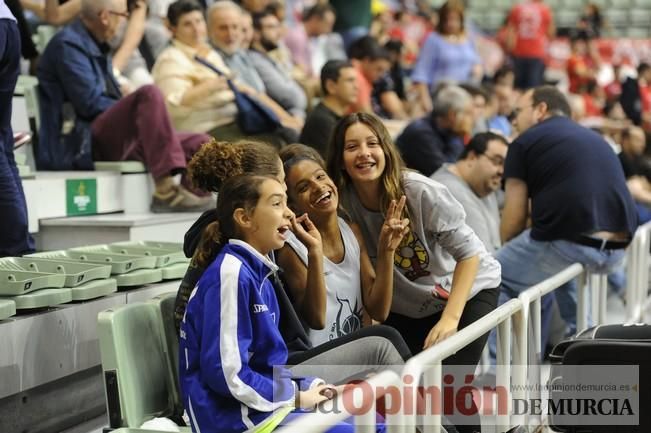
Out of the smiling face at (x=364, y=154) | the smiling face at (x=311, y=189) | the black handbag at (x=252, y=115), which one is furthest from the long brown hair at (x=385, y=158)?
the black handbag at (x=252, y=115)

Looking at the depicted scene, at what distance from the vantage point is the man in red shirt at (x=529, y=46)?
431 inches

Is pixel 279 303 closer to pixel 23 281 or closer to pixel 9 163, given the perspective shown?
pixel 23 281

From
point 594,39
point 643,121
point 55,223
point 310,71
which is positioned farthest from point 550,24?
point 55,223

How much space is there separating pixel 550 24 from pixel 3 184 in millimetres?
8749

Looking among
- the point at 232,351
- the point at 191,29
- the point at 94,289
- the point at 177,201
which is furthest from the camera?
the point at 191,29

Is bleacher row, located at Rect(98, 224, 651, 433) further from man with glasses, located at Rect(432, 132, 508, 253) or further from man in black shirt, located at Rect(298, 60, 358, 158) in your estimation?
man in black shirt, located at Rect(298, 60, 358, 158)

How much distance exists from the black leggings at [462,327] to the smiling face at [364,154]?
0.51 meters

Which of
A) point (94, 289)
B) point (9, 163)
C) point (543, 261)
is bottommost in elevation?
point (543, 261)

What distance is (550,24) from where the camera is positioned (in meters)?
11.3

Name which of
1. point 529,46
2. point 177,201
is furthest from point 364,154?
point 529,46

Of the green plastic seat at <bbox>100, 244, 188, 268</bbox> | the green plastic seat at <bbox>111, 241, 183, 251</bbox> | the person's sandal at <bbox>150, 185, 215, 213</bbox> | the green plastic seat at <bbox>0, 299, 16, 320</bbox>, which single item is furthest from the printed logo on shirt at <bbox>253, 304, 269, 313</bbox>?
the person's sandal at <bbox>150, 185, 215, 213</bbox>

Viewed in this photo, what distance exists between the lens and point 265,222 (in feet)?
8.47

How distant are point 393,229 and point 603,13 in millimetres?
14217

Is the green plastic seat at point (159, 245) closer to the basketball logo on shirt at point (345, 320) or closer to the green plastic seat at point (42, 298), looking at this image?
the green plastic seat at point (42, 298)
